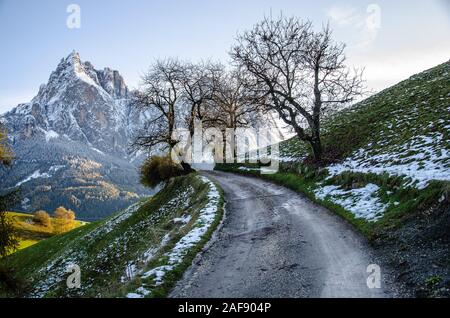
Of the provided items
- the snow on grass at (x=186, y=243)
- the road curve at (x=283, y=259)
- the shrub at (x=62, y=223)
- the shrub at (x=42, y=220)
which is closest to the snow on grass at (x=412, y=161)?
the road curve at (x=283, y=259)

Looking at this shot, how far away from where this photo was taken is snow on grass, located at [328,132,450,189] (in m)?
15.9

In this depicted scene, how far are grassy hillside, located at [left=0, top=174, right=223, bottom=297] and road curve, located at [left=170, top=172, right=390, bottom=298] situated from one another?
89 cm

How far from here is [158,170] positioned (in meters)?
45.1

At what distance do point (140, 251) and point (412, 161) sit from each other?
56.9ft

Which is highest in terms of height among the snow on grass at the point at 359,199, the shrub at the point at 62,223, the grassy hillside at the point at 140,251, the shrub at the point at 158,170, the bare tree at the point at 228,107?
the bare tree at the point at 228,107

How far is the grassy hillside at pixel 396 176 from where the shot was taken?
37.1ft

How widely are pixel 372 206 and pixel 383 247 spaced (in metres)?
4.62

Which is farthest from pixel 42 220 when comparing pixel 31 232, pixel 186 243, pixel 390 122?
pixel 186 243

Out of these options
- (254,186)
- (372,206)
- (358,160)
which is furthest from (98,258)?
(358,160)

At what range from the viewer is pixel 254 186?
30500 millimetres

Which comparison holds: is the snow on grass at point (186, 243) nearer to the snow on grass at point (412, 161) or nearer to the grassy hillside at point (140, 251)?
the grassy hillside at point (140, 251)

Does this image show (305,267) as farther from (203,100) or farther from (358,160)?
(203,100)

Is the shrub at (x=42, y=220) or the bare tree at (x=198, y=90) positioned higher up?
the bare tree at (x=198, y=90)

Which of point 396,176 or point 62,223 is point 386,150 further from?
point 62,223
